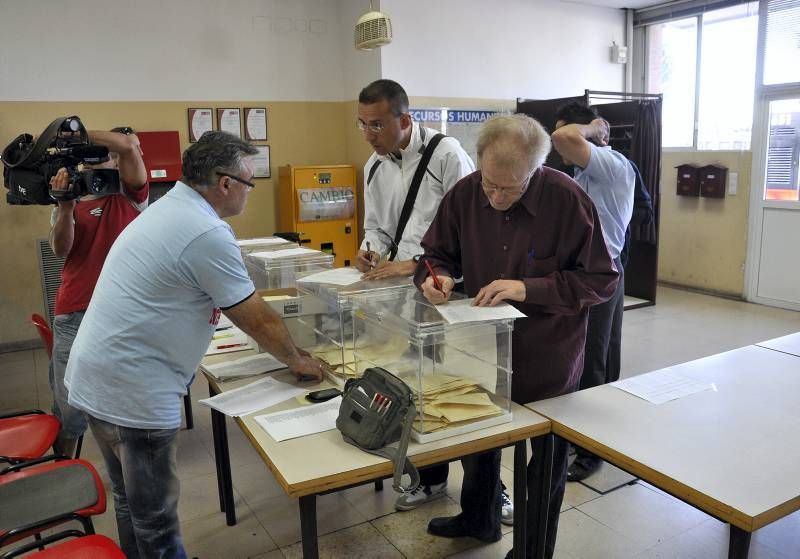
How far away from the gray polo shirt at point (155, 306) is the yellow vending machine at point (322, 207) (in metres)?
4.23

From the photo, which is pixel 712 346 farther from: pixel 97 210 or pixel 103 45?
pixel 103 45

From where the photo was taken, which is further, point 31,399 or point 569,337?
point 31,399

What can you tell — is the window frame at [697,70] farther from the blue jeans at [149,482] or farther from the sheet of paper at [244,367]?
the blue jeans at [149,482]

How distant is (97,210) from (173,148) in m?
3.00

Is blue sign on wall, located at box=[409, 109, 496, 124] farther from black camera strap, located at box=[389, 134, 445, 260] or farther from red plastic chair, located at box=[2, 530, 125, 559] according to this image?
red plastic chair, located at box=[2, 530, 125, 559]

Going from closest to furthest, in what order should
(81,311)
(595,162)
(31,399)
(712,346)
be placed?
(81,311) → (595,162) → (31,399) → (712,346)

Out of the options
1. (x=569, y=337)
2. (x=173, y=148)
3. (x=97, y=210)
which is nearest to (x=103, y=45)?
(x=173, y=148)

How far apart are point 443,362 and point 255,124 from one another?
4860 mm

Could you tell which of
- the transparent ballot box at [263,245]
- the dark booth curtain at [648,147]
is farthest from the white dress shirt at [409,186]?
the dark booth curtain at [648,147]

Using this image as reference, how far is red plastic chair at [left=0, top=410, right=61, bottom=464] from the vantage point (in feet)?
7.84

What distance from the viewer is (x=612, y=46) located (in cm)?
741

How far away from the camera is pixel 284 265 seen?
3098mm

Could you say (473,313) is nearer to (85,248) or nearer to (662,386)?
(662,386)

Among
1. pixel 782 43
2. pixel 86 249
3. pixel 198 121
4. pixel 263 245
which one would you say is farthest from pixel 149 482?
pixel 782 43
